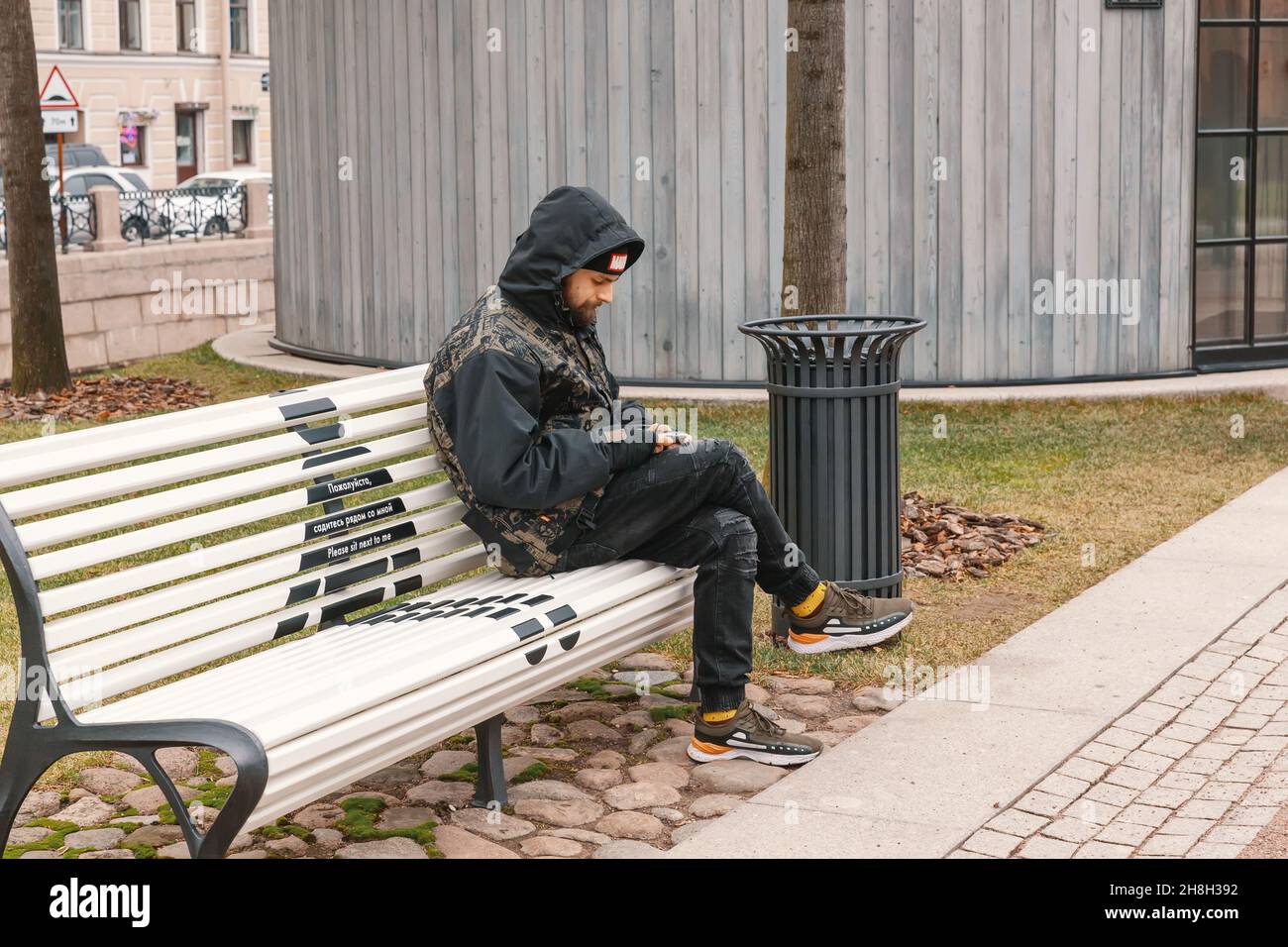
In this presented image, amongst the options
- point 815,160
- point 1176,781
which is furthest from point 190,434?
point 815,160

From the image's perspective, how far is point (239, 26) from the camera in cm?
4800

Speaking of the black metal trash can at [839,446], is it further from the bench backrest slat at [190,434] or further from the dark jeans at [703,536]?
the bench backrest slat at [190,434]

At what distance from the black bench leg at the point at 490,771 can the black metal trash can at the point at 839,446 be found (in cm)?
153

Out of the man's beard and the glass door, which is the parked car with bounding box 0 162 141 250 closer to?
the glass door

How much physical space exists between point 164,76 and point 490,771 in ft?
146

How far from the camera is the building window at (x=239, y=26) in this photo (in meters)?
47.4

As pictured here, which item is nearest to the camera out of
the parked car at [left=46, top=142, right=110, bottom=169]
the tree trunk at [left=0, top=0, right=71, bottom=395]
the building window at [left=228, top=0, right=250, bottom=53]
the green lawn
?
the green lawn

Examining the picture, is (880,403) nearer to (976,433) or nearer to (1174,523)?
(1174,523)

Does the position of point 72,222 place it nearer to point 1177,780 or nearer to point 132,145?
point 1177,780

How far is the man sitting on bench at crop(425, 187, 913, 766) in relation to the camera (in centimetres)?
461

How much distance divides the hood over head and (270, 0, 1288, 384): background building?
21.8 feet
